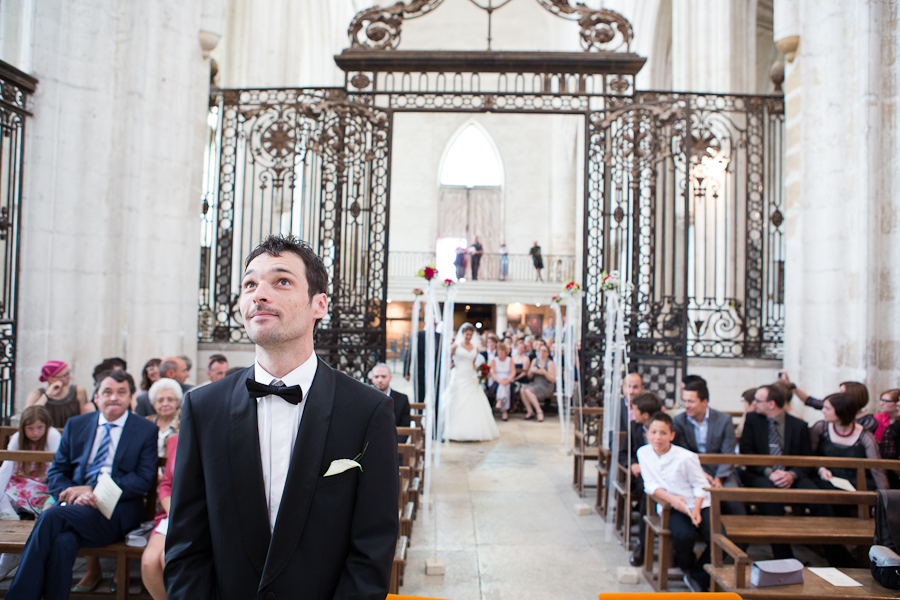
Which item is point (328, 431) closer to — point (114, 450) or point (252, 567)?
point (252, 567)

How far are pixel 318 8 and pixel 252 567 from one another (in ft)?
47.4

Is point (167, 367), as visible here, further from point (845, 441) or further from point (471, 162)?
point (471, 162)

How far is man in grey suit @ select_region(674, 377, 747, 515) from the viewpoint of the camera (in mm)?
4500

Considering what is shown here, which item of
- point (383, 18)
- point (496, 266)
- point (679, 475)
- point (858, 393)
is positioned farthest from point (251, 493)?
point (496, 266)

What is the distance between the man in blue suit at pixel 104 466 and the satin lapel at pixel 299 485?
2225mm

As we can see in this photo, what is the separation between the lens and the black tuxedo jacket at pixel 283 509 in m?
1.53

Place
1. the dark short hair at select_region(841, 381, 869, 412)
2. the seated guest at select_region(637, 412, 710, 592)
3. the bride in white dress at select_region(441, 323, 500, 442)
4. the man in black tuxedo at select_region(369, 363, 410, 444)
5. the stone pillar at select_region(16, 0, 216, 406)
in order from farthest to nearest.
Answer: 1. the bride in white dress at select_region(441, 323, 500, 442)
2. the stone pillar at select_region(16, 0, 216, 406)
3. the man in black tuxedo at select_region(369, 363, 410, 444)
4. the dark short hair at select_region(841, 381, 869, 412)
5. the seated guest at select_region(637, 412, 710, 592)

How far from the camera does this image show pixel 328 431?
159cm

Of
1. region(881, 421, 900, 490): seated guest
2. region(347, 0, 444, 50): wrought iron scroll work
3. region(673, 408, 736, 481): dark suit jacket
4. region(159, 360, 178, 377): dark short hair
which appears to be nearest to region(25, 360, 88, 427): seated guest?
region(159, 360, 178, 377): dark short hair

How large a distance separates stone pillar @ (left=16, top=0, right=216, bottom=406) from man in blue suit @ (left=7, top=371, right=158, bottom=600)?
298 centimetres

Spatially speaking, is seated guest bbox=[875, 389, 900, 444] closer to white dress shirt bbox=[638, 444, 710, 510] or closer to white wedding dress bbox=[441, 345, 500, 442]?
white dress shirt bbox=[638, 444, 710, 510]

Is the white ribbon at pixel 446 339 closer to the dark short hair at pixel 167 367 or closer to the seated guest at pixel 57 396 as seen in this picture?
the dark short hair at pixel 167 367

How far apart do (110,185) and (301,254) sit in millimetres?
5868

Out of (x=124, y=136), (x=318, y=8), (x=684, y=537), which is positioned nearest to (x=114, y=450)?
(x=684, y=537)
